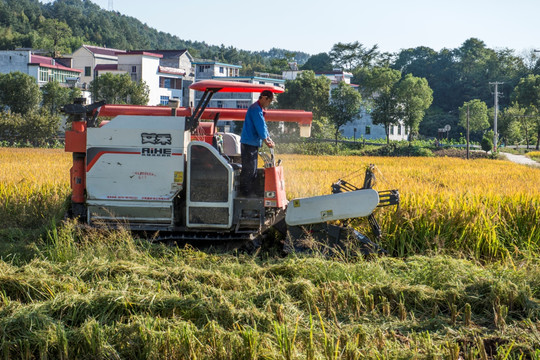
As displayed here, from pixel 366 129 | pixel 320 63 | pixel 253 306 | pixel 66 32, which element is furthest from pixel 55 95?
pixel 66 32

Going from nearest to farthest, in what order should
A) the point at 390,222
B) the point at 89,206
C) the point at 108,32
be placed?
the point at 89,206 → the point at 390,222 → the point at 108,32

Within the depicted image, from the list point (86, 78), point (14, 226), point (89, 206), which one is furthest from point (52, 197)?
point (86, 78)

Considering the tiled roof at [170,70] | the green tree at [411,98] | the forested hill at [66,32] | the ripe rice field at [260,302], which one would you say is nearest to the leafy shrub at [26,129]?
the tiled roof at [170,70]

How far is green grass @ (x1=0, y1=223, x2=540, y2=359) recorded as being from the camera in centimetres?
463

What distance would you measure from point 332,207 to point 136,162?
8.92 feet

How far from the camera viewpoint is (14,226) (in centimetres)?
1004

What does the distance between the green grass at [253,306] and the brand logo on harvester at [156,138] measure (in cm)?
129

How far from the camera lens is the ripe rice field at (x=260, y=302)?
465cm

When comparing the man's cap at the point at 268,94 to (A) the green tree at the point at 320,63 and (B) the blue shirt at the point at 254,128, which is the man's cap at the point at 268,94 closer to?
(B) the blue shirt at the point at 254,128

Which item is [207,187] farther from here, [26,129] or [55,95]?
[55,95]

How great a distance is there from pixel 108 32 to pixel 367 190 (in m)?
146

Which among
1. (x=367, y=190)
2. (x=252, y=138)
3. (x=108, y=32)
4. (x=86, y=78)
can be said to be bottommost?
(x=367, y=190)

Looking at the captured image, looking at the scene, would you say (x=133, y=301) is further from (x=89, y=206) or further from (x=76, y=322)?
(x=89, y=206)

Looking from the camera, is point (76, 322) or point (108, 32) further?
point (108, 32)
